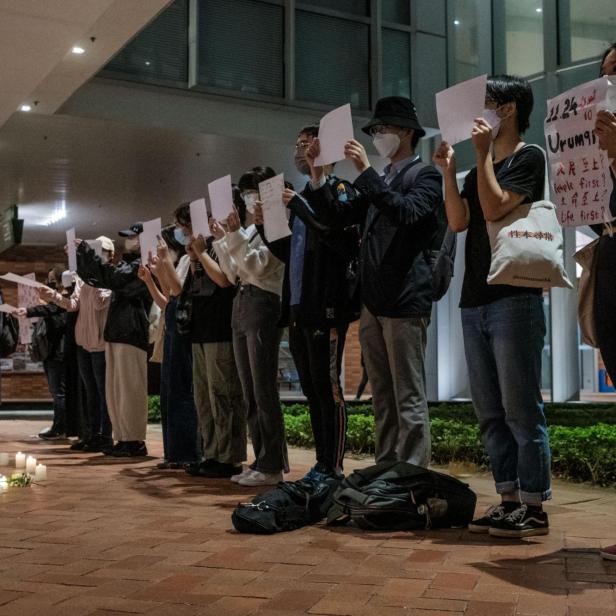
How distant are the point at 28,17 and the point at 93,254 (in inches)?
82.4

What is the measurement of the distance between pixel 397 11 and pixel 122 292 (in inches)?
305

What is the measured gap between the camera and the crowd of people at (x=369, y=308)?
3326mm

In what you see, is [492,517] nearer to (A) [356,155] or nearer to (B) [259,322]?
(A) [356,155]

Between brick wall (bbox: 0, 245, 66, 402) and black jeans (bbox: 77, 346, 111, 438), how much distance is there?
1259cm

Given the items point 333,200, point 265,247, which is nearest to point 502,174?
point 333,200

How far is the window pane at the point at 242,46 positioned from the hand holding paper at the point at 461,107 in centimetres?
799

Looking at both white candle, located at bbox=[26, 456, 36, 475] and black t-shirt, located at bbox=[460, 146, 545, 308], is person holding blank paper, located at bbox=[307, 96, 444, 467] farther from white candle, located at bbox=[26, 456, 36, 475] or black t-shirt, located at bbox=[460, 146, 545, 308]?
white candle, located at bbox=[26, 456, 36, 475]

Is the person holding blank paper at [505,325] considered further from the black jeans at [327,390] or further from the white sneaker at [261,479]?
the white sneaker at [261,479]

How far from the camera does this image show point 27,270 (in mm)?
19891

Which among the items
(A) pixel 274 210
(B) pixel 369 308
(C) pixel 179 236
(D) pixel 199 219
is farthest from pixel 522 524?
(C) pixel 179 236

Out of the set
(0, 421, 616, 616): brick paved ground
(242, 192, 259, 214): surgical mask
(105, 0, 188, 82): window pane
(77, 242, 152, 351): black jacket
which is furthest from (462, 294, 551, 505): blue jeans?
(105, 0, 188, 82): window pane

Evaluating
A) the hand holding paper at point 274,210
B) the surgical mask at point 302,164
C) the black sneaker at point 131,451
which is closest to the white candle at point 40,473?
the black sneaker at point 131,451

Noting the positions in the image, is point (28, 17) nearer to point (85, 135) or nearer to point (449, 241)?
point (85, 135)

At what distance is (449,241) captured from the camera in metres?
3.76
